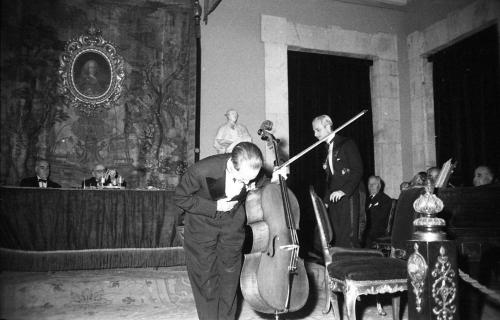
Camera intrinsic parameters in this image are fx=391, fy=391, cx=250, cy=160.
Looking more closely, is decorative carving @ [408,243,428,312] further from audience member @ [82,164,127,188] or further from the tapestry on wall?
the tapestry on wall

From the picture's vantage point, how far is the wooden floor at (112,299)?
11.3 ft

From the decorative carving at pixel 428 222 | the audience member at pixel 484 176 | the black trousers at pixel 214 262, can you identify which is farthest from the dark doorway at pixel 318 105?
the decorative carving at pixel 428 222

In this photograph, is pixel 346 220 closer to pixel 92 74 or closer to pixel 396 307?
pixel 396 307

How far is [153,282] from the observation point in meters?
3.96

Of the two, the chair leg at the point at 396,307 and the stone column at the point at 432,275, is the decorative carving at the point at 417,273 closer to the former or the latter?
the stone column at the point at 432,275

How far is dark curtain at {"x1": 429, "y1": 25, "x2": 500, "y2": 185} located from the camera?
6.44 metres

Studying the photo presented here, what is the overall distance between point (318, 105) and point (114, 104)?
3.87 m

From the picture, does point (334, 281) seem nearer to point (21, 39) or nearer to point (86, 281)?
point (86, 281)

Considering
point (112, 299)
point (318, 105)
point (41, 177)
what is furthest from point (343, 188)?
point (41, 177)

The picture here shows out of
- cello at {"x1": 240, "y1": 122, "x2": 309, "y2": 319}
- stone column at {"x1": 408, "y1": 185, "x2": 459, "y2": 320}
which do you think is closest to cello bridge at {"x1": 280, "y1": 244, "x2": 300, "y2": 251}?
cello at {"x1": 240, "y1": 122, "x2": 309, "y2": 319}

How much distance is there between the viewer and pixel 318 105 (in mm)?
7855

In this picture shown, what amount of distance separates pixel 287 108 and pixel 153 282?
4428 mm

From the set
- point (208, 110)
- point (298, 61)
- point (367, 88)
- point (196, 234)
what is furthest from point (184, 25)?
point (196, 234)

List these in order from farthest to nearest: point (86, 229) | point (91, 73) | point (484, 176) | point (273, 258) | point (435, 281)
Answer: point (91, 73) → point (484, 176) → point (86, 229) → point (273, 258) → point (435, 281)
